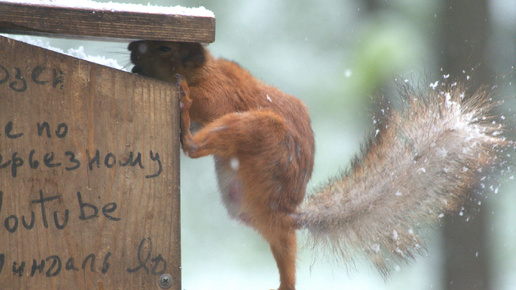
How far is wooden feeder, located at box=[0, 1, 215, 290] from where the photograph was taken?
42.6 inches

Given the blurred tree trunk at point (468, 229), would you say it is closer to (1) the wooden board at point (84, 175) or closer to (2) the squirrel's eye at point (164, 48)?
(2) the squirrel's eye at point (164, 48)

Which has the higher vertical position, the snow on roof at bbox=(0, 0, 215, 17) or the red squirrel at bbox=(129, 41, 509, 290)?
the snow on roof at bbox=(0, 0, 215, 17)

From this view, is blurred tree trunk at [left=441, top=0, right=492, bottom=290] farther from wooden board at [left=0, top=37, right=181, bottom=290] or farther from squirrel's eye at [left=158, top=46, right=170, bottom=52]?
wooden board at [left=0, top=37, right=181, bottom=290]

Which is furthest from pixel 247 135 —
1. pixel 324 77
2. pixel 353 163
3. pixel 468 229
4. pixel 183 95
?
pixel 324 77

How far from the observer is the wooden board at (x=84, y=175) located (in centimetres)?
108

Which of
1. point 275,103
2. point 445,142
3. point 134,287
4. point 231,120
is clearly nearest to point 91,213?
point 134,287

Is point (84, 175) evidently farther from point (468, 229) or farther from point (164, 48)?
point (468, 229)

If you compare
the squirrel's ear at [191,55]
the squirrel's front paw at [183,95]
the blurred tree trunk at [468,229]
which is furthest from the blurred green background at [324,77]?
the squirrel's front paw at [183,95]

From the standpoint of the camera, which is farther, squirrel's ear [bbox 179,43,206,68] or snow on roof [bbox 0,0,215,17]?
squirrel's ear [bbox 179,43,206,68]

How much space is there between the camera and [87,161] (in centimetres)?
112

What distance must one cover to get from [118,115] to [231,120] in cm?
26

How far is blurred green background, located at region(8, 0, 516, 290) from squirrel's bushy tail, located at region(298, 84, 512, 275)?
1779 mm

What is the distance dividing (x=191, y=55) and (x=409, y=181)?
606 mm

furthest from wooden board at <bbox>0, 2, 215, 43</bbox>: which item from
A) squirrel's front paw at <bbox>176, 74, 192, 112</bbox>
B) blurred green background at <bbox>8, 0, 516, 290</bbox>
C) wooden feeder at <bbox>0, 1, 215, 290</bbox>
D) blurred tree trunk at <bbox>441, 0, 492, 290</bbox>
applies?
blurred tree trunk at <bbox>441, 0, 492, 290</bbox>
